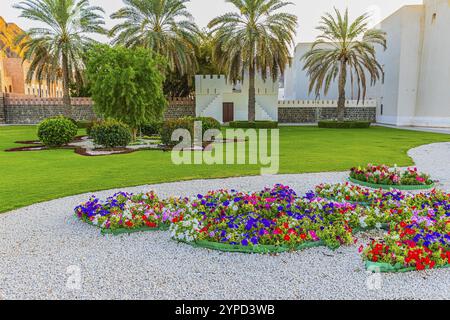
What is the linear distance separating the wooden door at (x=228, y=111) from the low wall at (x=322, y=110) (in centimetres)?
540

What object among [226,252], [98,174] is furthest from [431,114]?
[226,252]

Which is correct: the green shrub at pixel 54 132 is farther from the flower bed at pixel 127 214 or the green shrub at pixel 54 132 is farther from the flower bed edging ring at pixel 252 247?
the flower bed edging ring at pixel 252 247

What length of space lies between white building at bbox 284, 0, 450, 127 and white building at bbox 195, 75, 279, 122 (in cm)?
1015

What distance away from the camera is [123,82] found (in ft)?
53.1

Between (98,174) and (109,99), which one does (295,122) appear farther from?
(98,174)

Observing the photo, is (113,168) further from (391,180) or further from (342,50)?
(342,50)

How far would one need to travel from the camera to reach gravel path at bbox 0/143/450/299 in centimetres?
346

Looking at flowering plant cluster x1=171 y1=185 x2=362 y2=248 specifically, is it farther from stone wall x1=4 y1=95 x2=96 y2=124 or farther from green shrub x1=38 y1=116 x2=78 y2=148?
stone wall x1=4 y1=95 x2=96 y2=124

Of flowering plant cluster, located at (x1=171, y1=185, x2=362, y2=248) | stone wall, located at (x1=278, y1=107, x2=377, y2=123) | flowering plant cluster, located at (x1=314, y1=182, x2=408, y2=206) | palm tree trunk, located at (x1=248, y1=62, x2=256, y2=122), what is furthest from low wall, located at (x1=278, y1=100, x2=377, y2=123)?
flowering plant cluster, located at (x1=171, y1=185, x2=362, y2=248)

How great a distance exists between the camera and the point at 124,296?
341 cm

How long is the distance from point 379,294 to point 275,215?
7.61 feet

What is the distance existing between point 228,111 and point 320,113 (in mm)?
9606

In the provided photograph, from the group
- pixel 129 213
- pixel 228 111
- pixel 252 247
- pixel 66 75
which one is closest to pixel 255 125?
pixel 228 111
